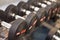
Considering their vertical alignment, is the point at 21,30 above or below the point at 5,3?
below


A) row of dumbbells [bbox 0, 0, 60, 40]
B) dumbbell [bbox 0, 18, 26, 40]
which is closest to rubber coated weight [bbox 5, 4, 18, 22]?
row of dumbbells [bbox 0, 0, 60, 40]

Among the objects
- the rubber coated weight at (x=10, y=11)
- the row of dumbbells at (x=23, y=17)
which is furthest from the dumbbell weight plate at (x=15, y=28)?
the rubber coated weight at (x=10, y=11)

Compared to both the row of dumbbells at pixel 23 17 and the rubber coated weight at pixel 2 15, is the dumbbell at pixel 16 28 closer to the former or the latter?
the row of dumbbells at pixel 23 17

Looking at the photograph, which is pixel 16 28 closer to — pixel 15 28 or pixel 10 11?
pixel 15 28

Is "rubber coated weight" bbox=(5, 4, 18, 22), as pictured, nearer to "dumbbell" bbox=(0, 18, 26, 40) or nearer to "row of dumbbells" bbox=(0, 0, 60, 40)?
"row of dumbbells" bbox=(0, 0, 60, 40)

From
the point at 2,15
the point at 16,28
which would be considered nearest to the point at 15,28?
the point at 16,28

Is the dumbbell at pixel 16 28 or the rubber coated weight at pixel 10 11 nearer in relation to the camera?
the dumbbell at pixel 16 28

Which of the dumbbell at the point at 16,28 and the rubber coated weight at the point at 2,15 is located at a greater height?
the rubber coated weight at the point at 2,15

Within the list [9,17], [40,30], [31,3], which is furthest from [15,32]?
[40,30]

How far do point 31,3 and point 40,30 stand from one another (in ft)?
1.15

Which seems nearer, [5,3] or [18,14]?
[18,14]

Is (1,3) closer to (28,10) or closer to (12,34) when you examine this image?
(28,10)

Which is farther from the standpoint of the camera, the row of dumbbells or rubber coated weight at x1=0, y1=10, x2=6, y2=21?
rubber coated weight at x1=0, y1=10, x2=6, y2=21

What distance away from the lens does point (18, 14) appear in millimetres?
1419
